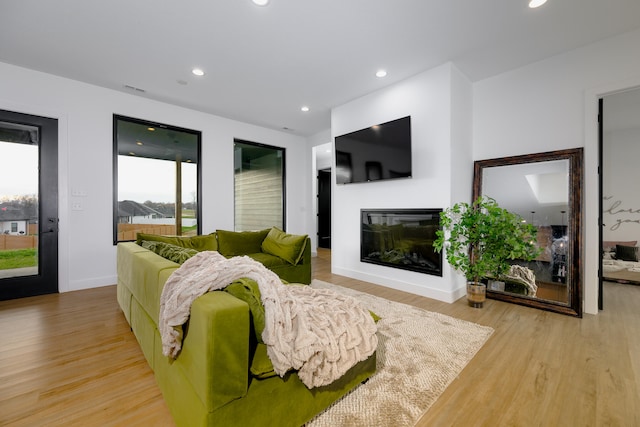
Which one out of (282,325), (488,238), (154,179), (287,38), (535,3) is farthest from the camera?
(154,179)

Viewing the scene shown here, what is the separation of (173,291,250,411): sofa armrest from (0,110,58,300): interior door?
146 inches

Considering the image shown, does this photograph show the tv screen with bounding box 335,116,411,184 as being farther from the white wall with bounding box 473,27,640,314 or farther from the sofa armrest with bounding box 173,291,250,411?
the sofa armrest with bounding box 173,291,250,411

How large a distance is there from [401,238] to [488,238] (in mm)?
1035

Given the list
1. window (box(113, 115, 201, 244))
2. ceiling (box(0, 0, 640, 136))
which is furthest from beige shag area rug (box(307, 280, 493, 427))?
window (box(113, 115, 201, 244))

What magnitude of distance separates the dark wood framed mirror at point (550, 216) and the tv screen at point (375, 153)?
1.22 meters

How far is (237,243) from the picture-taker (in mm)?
3598

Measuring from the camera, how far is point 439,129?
3.18 metres

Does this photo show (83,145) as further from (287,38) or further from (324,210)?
(324,210)

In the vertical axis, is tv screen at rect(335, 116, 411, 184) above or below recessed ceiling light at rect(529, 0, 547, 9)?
below

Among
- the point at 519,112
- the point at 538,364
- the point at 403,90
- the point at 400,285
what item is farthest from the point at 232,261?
the point at 519,112

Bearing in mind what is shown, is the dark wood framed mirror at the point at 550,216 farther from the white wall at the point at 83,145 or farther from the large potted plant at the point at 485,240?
the white wall at the point at 83,145

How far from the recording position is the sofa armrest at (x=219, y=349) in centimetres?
99

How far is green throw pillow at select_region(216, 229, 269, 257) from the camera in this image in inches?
138

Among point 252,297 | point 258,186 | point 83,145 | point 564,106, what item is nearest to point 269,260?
point 252,297
